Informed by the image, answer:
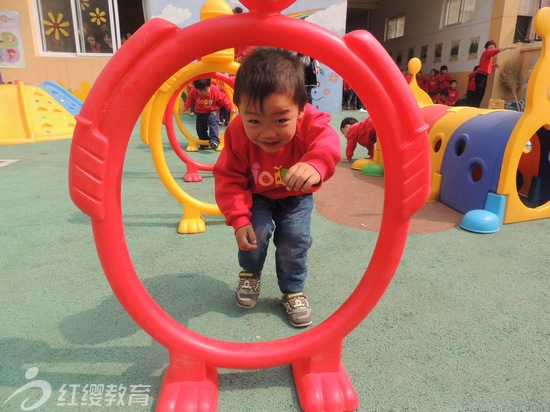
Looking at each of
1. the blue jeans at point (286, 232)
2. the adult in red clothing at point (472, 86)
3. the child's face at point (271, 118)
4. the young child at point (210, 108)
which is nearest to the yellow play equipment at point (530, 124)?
the blue jeans at point (286, 232)

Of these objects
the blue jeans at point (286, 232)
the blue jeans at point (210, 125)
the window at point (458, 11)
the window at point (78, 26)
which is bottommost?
the blue jeans at point (210, 125)

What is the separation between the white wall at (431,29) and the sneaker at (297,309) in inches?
462

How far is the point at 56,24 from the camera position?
9.25 metres

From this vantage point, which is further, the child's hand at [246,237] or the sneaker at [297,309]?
the sneaker at [297,309]

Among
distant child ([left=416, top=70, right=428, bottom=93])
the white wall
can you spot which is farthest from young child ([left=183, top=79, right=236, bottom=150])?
the white wall

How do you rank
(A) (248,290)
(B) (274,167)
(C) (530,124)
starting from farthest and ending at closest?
(C) (530,124) < (A) (248,290) < (B) (274,167)

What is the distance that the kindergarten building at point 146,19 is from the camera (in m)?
8.91

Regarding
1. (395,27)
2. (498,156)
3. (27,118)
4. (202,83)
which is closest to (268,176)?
(498,156)

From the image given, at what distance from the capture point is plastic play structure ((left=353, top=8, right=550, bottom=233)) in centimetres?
244

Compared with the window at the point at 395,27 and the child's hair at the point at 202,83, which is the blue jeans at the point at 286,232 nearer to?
the child's hair at the point at 202,83

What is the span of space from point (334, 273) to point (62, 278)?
123 centimetres

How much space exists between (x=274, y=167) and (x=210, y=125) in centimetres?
418

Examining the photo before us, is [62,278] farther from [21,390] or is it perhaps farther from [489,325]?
[489,325]

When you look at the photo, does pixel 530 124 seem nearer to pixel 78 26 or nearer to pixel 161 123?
pixel 161 123
